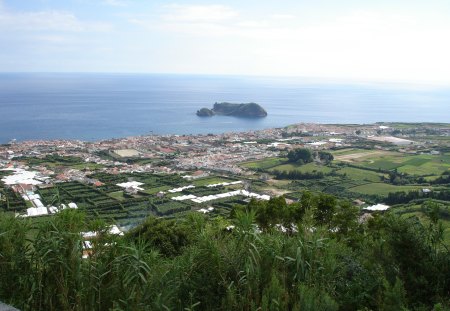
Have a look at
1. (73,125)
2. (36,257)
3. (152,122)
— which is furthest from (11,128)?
(36,257)

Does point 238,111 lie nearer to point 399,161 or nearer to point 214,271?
point 399,161

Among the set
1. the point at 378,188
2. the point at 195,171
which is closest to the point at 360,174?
the point at 378,188

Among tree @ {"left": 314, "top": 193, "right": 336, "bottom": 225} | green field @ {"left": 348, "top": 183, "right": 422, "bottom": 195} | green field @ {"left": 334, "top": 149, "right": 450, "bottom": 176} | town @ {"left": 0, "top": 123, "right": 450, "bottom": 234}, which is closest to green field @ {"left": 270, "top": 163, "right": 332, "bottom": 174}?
town @ {"left": 0, "top": 123, "right": 450, "bottom": 234}

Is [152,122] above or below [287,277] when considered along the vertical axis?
below

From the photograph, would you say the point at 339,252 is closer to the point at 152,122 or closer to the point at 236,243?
the point at 236,243

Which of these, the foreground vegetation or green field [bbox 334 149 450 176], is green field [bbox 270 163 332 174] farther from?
the foreground vegetation

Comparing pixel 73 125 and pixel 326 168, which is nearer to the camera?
pixel 326 168

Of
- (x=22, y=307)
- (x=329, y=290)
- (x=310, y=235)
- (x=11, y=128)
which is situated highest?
(x=310, y=235)
